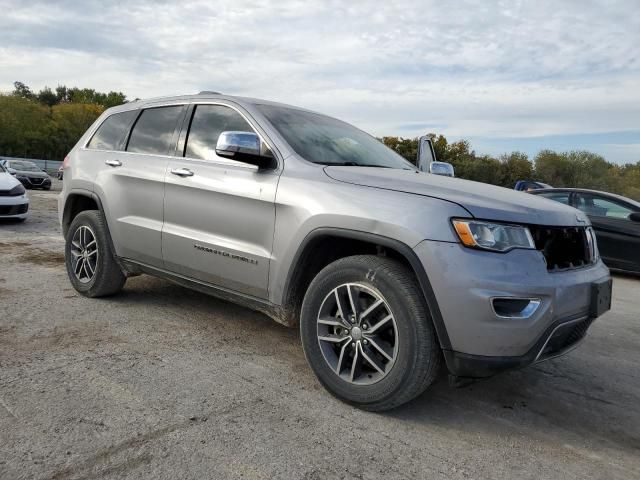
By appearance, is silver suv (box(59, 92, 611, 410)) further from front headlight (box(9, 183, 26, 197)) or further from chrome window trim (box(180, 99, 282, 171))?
front headlight (box(9, 183, 26, 197))

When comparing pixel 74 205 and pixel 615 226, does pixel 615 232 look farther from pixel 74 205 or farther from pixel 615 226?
pixel 74 205

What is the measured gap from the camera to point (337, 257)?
3355mm

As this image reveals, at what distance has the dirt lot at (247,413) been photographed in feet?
7.73

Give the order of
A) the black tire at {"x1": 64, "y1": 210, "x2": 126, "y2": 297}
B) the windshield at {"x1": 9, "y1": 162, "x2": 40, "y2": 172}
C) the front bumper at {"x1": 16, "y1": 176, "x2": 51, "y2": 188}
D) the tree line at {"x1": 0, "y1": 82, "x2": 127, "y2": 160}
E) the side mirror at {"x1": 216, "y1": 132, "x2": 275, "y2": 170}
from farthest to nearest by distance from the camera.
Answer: the tree line at {"x1": 0, "y1": 82, "x2": 127, "y2": 160} → the windshield at {"x1": 9, "y1": 162, "x2": 40, "y2": 172} → the front bumper at {"x1": 16, "y1": 176, "x2": 51, "y2": 188} → the black tire at {"x1": 64, "y1": 210, "x2": 126, "y2": 297} → the side mirror at {"x1": 216, "y1": 132, "x2": 275, "y2": 170}

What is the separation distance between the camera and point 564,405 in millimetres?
3229

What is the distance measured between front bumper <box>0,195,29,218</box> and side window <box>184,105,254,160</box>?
23.3 ft

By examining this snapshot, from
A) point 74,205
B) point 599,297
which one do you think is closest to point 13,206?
point 74,205

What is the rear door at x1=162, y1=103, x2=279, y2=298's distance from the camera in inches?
133

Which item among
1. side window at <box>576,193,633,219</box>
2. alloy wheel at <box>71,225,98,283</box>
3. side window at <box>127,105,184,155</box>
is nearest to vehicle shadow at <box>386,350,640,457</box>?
side window at <box>127,105,184,155</box>

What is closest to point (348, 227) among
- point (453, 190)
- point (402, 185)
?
point (402, 185)

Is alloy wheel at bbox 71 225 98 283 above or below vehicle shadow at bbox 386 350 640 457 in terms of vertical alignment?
above

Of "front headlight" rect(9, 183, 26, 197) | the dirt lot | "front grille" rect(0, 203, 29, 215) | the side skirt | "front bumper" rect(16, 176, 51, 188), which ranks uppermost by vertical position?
the side skirt

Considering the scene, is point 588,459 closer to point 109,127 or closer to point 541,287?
point 541,287

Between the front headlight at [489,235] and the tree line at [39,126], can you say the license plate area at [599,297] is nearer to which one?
the front headlight at [489,235]
